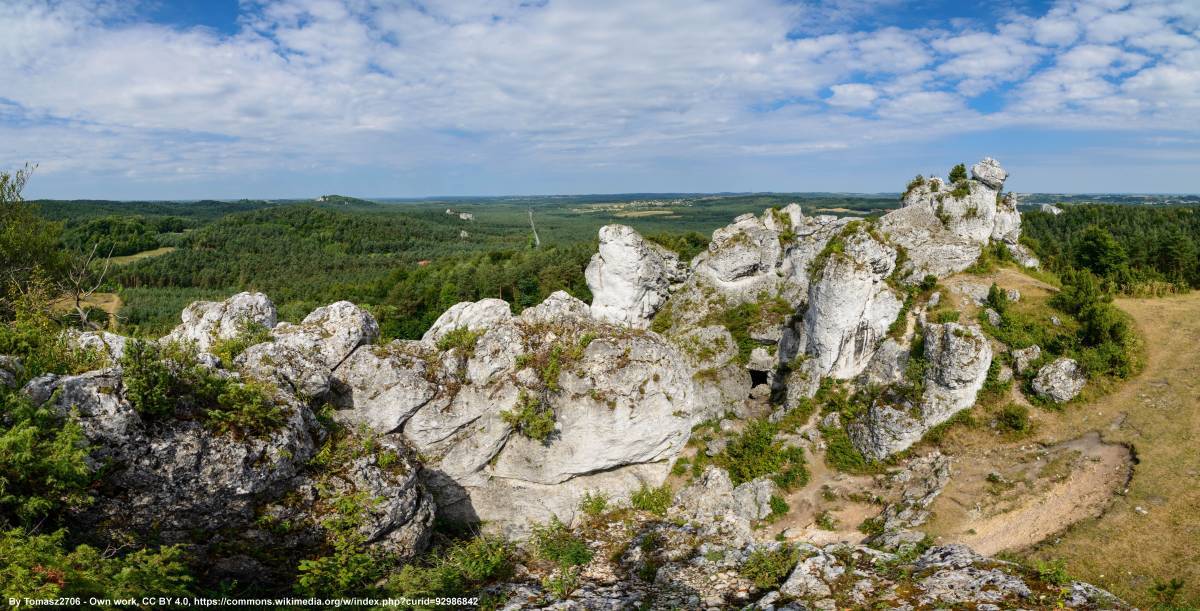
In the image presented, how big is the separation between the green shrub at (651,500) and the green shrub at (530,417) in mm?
3762

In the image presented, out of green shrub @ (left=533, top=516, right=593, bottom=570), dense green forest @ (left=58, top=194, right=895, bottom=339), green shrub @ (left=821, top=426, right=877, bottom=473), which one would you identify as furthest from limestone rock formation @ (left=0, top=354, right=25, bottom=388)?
green shrub @ (left=821, top=426, right=877, bottom=473)

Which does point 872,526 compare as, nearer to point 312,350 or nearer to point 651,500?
point 651,500

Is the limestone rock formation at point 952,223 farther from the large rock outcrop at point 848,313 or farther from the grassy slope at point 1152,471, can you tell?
the grassy slope at point 1152,471

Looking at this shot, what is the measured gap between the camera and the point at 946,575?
35.3 feet

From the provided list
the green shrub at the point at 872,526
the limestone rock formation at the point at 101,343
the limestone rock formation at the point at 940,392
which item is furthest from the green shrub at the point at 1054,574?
the limestone rock formation at the point at 101,343

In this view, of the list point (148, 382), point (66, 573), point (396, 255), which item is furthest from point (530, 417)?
point (396, 255)

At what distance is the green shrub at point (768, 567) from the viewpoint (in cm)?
1127

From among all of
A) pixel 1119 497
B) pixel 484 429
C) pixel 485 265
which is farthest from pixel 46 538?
pixel 485 265

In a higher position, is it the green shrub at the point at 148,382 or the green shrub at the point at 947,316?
the green shrub at the point at 148,382

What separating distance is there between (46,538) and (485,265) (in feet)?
190

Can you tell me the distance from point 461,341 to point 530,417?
11.4 ft

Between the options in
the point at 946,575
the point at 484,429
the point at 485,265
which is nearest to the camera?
the point at 946,575

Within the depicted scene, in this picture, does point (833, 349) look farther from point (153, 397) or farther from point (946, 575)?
point (153, 397)

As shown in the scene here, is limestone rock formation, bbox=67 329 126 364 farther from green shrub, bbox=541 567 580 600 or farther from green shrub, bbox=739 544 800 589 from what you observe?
green shrub, bbox=739 544 800 589
